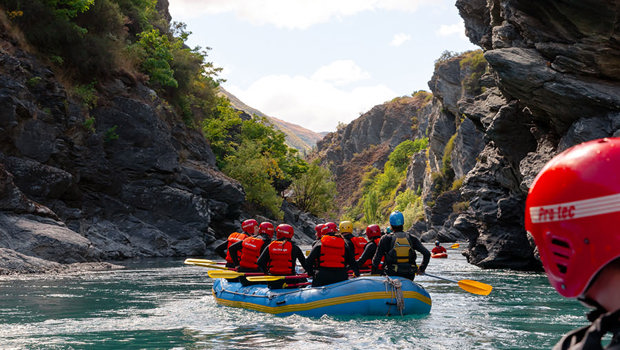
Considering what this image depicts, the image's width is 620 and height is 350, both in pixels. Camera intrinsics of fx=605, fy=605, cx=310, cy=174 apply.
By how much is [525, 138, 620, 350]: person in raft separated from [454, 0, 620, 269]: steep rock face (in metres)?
17.2

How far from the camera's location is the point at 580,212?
5.73 ft

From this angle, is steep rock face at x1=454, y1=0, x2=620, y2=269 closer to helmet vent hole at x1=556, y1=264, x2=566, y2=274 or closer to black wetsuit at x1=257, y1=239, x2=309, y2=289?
black wetsuit at x1=257, y1=239, x2=309, y2=289

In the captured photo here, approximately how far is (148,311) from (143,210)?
64.0ft

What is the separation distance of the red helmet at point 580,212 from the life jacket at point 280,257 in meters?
11.5

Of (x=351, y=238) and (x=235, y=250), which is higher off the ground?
(x=351, y=238)

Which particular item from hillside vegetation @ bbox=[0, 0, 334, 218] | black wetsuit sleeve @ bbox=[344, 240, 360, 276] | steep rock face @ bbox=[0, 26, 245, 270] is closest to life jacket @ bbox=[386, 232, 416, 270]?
black wetsuit sleeve @ bbox=[344, 240, 360, 276]

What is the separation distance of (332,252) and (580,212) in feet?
35.9

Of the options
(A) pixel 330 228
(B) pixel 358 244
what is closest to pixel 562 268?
(A) pixel 330 228

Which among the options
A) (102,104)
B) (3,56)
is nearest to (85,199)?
(102,104)

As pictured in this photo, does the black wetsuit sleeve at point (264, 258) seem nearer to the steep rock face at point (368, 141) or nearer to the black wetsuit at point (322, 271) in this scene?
the black wetsuit at point (322, 271)

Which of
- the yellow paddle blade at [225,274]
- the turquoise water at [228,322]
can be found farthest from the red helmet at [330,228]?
the turquoise water at [228,322]

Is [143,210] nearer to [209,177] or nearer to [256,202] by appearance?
[209,177]

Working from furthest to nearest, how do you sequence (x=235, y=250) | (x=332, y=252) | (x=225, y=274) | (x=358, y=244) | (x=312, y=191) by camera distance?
(x=312, y=191) → (x=358, y=244) → (x=235, y=250) → (x=225, y=274) → (x=332, y=252)

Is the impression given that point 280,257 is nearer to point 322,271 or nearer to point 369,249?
A: point 322,271
